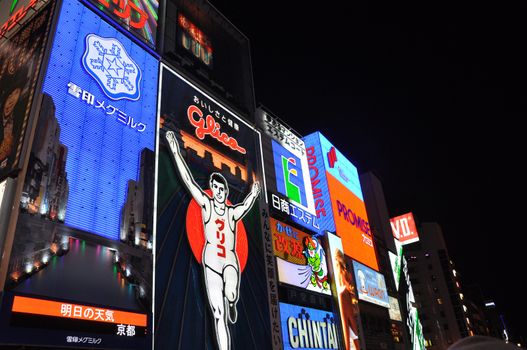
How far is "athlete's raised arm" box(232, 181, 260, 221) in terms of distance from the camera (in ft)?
61.0

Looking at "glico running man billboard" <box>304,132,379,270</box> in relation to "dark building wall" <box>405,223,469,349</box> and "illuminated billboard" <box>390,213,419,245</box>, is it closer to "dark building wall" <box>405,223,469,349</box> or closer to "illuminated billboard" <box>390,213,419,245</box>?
"illuminated billboard" <box>390,213,419,245</box>

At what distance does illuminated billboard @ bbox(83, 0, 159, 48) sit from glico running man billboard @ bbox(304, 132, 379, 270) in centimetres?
1502

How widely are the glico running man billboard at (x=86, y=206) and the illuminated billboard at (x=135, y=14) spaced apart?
910 mm

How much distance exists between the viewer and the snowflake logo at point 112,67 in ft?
46.4

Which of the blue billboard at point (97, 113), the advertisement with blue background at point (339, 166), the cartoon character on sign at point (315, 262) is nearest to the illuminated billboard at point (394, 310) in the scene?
the advertisement with blue background at point (339, 166)

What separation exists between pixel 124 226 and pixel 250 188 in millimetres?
8375

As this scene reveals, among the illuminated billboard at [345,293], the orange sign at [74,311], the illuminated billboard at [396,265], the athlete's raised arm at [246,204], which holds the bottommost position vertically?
the orange sign at [74,311]

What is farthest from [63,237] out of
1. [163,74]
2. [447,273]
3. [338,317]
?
[447,273]

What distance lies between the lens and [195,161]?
17531 mm

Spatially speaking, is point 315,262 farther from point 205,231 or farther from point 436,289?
point 436,289

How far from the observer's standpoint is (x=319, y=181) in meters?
29.2

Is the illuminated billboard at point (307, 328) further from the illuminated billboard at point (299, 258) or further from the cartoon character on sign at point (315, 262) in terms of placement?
the cartoon character on sign at point (315, 262)

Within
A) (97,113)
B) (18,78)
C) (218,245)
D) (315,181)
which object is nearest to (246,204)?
(218,245)

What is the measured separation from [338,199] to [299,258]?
887 centimetres
